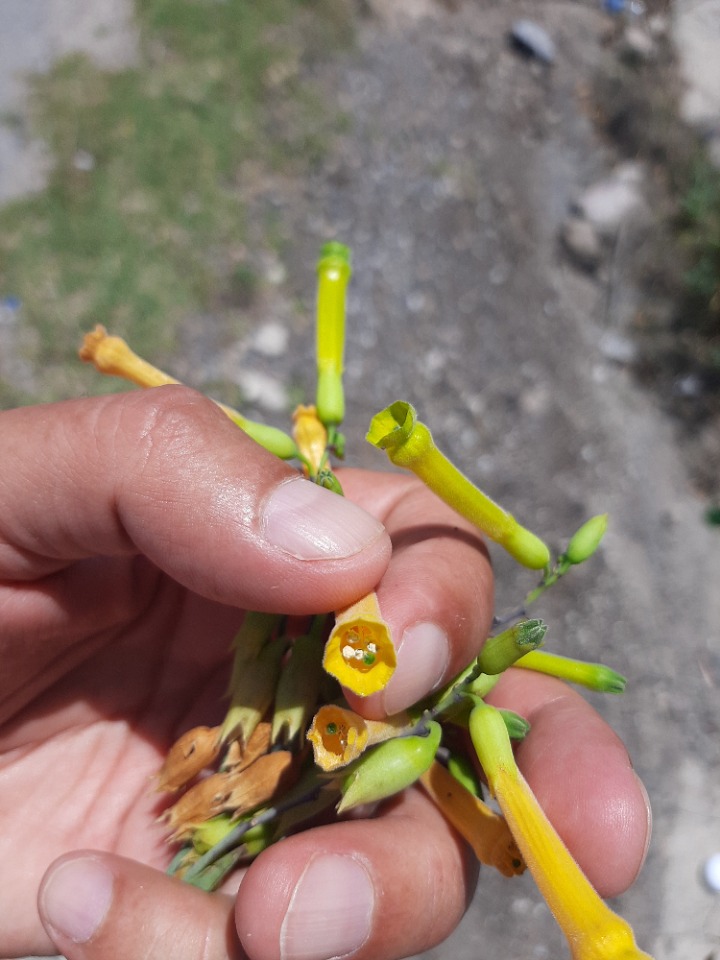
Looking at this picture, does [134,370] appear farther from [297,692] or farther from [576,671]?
[576,671]

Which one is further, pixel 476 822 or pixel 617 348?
pixel 617 348

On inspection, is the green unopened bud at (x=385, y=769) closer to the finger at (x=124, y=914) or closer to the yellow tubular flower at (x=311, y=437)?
the finger at (x=124, y=914)

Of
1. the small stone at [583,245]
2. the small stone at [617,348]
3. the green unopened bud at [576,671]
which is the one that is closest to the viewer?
the green unopened bud at [576,671]

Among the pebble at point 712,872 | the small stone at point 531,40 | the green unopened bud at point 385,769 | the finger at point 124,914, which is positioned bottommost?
the pebble at point 712,872

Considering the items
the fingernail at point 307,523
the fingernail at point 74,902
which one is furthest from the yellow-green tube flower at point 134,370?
the fingernail at point 74,902

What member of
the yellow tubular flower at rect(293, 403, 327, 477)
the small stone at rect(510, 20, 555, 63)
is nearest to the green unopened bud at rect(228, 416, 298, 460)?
the yellow tubular flower at rect(293, 403, 327, 477)

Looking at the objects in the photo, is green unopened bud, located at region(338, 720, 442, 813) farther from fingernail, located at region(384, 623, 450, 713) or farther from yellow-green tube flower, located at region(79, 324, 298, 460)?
yellow-green tube flower, located at region(79, 324, 298, 460)

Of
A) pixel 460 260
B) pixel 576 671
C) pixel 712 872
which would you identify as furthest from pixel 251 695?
pixel 460 260
